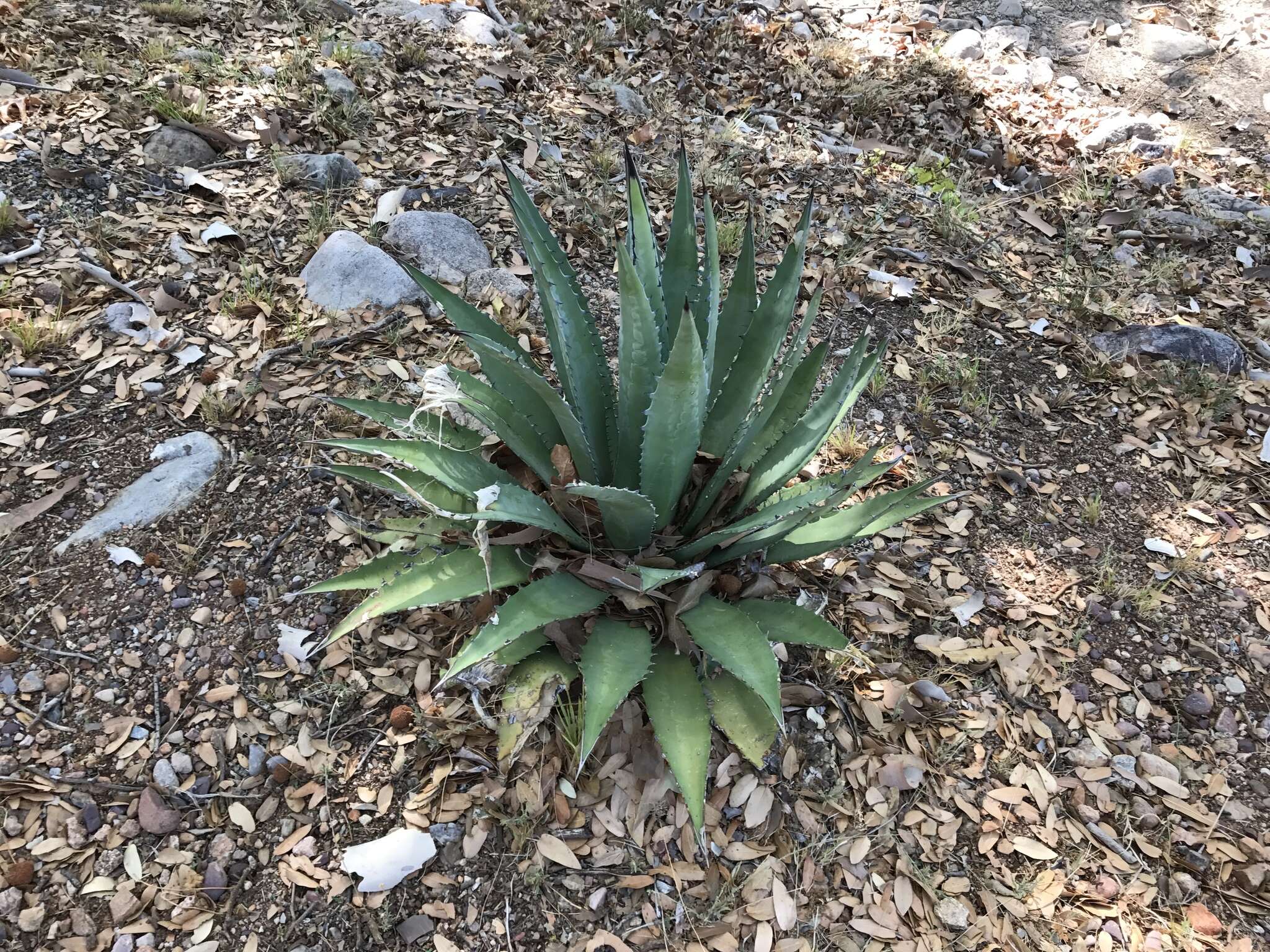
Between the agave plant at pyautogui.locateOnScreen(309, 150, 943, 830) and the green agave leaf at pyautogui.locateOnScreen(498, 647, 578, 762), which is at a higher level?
the agave plant at pyautogui.locateOnScreen(309, 150, 943, 830)

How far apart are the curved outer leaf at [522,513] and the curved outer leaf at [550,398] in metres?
0.15

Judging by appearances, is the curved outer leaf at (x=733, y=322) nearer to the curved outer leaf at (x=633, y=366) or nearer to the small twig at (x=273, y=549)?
the curved outer leaf at (x=633, y=366)

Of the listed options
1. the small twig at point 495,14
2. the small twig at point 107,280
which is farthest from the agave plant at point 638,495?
the small twig at point 495,14

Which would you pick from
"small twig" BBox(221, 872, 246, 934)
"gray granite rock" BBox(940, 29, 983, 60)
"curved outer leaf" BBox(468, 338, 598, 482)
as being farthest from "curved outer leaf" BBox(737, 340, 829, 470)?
"gray granite rock" BBox(940, 29, 983, 60)

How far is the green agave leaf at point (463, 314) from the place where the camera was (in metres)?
1.88

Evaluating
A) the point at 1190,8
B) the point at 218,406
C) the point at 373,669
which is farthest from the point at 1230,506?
the point at 1190,8

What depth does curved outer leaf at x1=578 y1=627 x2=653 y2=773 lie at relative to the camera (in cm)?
155

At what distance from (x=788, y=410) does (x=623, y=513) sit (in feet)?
1.84

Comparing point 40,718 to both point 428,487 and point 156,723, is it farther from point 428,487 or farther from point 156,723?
point 428,487

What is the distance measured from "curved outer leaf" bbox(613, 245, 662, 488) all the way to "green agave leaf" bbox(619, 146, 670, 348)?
A: 1.6 inches

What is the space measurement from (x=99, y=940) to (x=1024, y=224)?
15.0ft

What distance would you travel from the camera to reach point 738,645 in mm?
1676

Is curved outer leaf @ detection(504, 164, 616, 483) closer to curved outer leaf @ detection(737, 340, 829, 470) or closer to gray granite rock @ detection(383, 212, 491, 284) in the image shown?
curved outer leaf @ detection(737, 340, 829, 470)

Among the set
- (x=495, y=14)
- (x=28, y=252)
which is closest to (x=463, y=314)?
(x=28, y=252)
